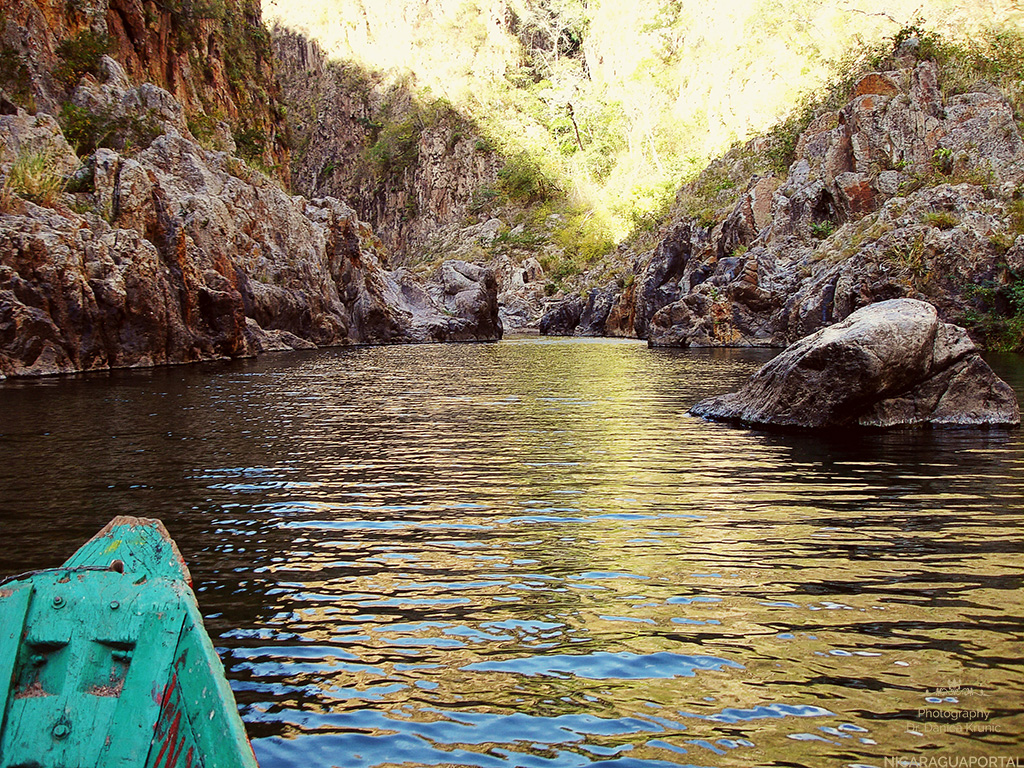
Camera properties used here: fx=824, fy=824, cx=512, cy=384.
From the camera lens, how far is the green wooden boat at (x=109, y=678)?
9.27ft

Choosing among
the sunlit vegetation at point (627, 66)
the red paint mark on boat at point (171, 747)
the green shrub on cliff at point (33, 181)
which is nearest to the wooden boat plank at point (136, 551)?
the red paint mark on boat at point (171, 747)

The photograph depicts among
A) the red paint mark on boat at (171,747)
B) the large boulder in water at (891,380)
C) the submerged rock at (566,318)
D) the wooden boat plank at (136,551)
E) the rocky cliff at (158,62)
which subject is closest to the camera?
the red paint mark on boat at (171,747)

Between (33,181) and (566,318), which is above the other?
(33,181)

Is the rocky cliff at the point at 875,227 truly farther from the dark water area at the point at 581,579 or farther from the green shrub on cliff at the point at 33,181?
the green shrub on cliff at the point at 33,181

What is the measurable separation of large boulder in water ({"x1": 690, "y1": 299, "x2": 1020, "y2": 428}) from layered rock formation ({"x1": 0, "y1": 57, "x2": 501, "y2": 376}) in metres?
20.3

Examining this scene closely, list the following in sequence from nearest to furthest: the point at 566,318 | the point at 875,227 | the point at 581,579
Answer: the point at 581,579, the point at 875,227, the point at 566,318

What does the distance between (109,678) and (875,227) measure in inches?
1529

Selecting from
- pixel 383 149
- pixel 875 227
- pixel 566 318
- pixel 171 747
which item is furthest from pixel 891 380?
pixel 383 149

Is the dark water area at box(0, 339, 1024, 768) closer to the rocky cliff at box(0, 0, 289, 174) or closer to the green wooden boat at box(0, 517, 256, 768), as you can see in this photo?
the green wooden boat at box(0, 517, 256, 768)

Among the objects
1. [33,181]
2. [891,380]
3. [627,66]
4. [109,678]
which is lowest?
[109,678]

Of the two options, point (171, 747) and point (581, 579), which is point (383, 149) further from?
point (171, 747)

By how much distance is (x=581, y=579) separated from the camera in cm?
643

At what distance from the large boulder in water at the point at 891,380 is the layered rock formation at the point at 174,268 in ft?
66.6

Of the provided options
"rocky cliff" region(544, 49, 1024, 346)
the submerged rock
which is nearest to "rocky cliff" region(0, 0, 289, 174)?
the submerged rock
